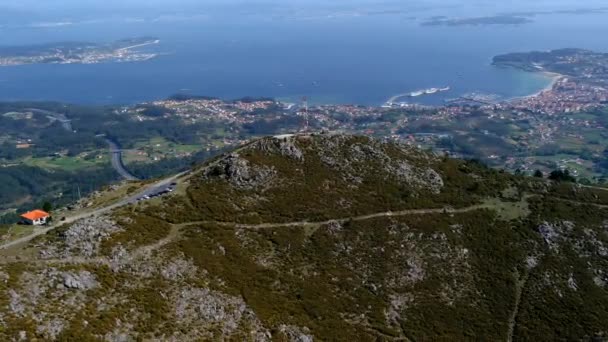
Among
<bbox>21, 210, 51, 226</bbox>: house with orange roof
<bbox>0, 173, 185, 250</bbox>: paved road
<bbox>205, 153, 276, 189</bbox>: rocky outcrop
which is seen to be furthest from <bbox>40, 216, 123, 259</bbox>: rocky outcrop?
<bbox>205, 153, 276, 189</bbox>: rocky outcrop

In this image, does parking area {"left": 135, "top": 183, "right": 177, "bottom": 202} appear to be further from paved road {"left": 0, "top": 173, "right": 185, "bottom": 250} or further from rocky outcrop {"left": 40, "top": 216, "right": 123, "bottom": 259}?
rocky outcrop {"left": 40, "top": 216, "right": 123, "bottom": 259}

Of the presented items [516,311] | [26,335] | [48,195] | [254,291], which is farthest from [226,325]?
[48,195]

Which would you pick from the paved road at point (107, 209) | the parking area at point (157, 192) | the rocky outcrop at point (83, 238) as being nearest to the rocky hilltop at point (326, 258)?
the rocky outcrop at point (83, 238)

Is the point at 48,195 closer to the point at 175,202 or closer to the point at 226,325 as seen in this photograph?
the point at 175,202

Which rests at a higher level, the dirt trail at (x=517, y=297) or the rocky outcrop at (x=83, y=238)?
the rocky outcrop at (x=83, y=238)

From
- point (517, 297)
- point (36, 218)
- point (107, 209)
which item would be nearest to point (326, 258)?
point (517, 297)

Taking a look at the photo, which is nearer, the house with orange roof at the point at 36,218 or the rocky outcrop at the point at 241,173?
the house with orange roof at the point at 36,218

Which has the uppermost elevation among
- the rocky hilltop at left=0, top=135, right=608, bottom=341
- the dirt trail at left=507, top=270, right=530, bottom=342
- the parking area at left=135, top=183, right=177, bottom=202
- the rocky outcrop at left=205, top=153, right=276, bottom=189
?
the rocky outcrop at left=205, top=153, right=276, bottom=189

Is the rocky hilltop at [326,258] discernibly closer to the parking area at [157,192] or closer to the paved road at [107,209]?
the parking area at [157,192]

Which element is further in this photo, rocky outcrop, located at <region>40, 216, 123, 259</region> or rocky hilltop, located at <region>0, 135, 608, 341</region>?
rocky outcrop, located at <region>40, 216, 123, 259</region>
